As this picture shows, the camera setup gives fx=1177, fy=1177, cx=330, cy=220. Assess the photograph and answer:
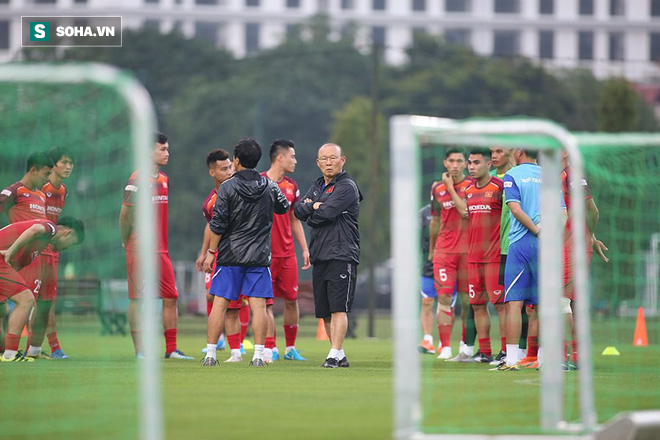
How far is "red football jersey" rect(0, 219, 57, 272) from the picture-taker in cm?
1061

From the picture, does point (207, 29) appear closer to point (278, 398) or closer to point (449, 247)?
point (449, 247)

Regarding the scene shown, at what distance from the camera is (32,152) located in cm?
1248

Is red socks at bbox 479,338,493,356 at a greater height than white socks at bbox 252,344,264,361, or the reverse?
white socks at bbox 252,344,264,361

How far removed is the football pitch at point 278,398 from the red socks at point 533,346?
1.79 ft

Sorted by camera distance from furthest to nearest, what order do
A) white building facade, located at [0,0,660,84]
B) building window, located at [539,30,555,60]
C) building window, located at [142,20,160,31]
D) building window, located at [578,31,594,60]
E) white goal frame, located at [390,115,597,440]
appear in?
building window, located at [539,30,555,60], building window, located at [578,31,594,60], white building facade, located at [0,0,660,84], building window, located at [142,20,160,31], white goal frame, located at [390,115,597,440]

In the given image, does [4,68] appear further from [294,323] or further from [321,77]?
[321,77]

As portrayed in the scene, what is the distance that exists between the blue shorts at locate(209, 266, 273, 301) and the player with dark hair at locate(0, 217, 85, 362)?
1.36 meters

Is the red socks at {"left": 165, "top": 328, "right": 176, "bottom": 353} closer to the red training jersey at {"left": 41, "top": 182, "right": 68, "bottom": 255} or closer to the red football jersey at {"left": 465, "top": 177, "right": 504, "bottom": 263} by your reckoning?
the red training jersey at {"left": 41, "top": 182, "right": 68, "bottom": 255}

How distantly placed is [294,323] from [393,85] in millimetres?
53231

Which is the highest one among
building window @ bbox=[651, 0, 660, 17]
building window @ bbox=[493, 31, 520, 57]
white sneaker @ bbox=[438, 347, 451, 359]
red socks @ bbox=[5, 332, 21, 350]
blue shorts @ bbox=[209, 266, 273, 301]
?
building window @ bbox=[651, 0, 660, 17]

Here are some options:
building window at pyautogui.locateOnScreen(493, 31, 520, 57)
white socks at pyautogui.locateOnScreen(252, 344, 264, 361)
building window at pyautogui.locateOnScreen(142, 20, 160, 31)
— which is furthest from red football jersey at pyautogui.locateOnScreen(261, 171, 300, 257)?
building window at pyautogui.locateOnScreen(493, 31, 520, 57)

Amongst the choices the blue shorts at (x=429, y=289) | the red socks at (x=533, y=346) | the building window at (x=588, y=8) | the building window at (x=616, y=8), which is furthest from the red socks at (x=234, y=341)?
the building window at (x=588, y=8)

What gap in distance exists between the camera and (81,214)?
45.7 ft

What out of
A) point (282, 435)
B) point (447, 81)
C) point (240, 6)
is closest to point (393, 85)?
point (447, 81)
